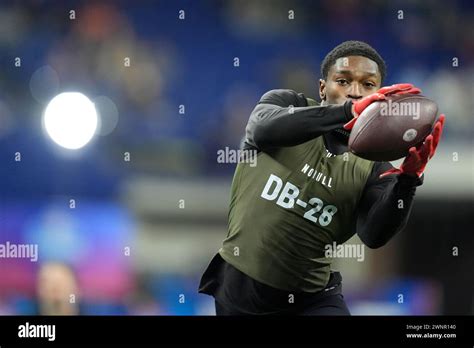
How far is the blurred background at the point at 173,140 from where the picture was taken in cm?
356

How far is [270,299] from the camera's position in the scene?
272 cm

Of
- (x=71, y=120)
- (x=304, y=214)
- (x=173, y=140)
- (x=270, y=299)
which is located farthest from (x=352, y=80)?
(x=71, y=120)

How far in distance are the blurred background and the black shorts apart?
2.59ft

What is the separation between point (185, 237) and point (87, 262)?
19.9 inches

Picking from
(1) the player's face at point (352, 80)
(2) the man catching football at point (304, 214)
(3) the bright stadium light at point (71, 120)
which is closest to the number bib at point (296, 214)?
(2) the man catching football at point (304, 214)

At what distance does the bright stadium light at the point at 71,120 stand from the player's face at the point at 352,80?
1.43 metres

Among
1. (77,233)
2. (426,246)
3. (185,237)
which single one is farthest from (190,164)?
(426,246)

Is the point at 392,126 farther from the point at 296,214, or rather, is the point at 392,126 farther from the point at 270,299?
the point at 270,299

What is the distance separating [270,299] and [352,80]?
0.89 metres

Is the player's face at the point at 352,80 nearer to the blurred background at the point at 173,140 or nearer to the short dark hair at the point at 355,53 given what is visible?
the short dark hair at the point at 355,53

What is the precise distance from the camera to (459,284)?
3508 millimetres

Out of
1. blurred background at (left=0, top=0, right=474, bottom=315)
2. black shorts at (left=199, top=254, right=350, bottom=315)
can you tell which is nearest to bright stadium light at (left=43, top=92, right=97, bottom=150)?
blurred background at (left=0, top=0, right=474, bottom=315)

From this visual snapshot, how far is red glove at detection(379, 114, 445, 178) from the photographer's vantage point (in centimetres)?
245

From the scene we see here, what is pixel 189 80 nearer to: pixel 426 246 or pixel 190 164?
pixel 190 164
